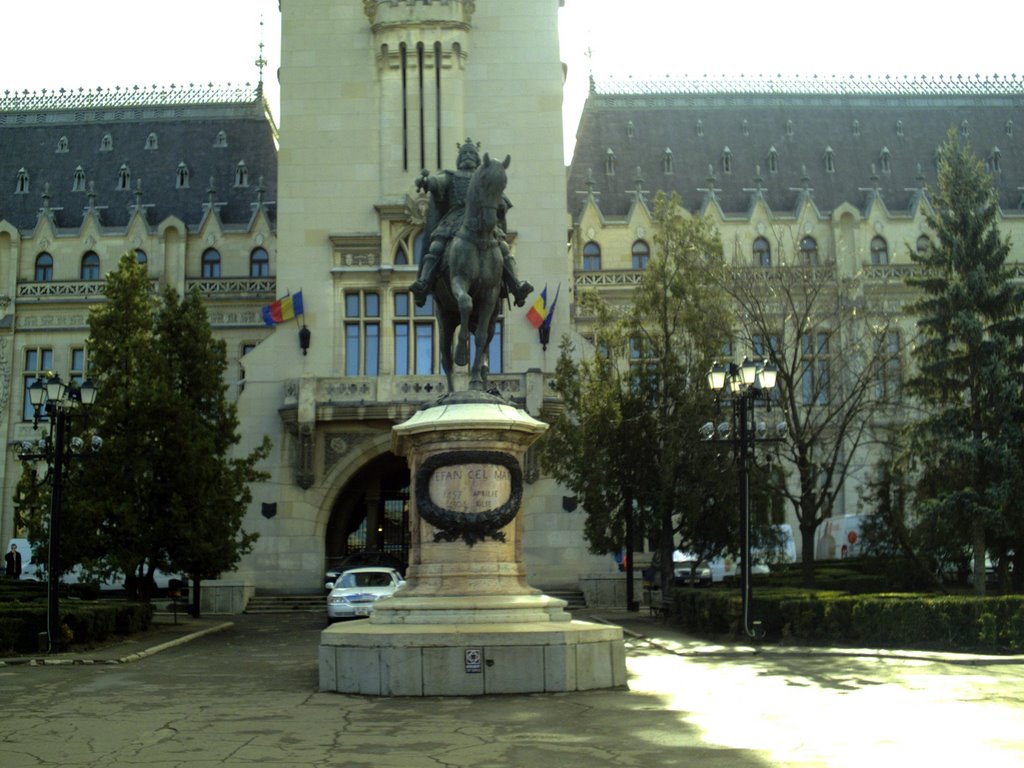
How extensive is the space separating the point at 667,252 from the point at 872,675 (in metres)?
15.3

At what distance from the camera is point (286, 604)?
38812 mm

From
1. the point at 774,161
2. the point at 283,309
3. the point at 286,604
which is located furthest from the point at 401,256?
the point at 774,161

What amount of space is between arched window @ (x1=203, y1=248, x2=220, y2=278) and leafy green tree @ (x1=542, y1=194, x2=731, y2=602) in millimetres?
30713

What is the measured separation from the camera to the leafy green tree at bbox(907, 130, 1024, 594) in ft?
87.8

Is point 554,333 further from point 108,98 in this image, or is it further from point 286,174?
point 108,98

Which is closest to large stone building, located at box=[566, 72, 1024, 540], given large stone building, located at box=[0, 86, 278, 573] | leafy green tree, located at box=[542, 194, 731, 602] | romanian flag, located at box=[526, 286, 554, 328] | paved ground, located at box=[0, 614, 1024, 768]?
romanian flag, located at box=[526, 286, 554, 328]

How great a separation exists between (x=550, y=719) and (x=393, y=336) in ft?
100

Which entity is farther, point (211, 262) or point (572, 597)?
point (211, 262)

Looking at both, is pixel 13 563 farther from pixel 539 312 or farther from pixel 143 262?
pixel 539 312

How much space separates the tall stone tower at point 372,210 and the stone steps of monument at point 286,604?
4.70 ft

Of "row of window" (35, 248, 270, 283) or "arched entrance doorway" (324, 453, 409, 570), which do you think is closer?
"arched entrance doorway" (324, 453, 409, 570)

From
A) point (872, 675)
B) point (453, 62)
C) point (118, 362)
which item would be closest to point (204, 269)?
point (453, 62)

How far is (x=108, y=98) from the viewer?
65.8 metres

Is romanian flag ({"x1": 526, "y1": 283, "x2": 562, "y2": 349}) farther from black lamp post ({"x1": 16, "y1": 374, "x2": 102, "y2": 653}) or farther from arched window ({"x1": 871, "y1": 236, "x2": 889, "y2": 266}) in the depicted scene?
arched window ({"x1": 871, "y1": 236, "x2": 889, "y2": 266})
